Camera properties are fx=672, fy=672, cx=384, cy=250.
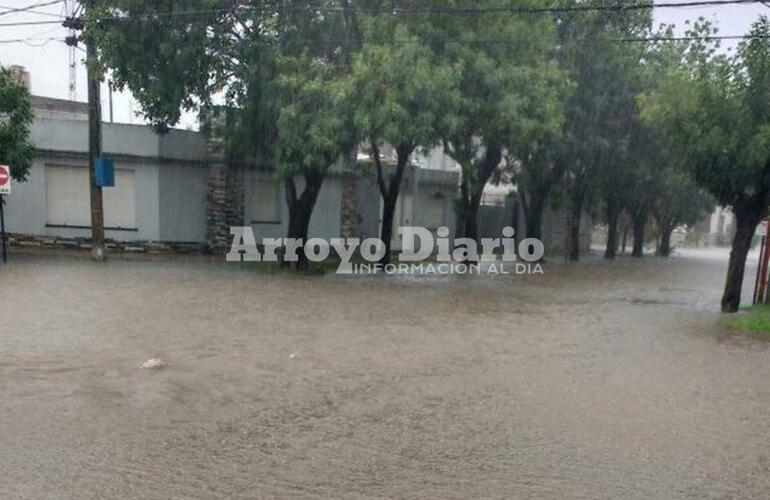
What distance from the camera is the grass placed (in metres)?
11.2

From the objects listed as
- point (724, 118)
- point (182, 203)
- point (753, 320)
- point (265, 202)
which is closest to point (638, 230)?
point (265, 202)

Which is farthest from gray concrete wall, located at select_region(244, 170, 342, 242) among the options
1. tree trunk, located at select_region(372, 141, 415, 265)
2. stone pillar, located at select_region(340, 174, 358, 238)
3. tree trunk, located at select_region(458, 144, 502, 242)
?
tree trunk, located at select_region(458, 144, 502, 242)

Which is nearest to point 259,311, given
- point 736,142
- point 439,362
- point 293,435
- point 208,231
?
point 439,362

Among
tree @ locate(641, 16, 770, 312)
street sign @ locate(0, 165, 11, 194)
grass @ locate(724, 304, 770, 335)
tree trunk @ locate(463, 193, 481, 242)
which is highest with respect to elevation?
tree @ locate(641, 16, 770, 312)

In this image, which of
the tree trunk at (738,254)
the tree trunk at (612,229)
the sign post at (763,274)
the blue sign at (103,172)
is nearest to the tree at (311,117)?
the blue sign at (103,172)

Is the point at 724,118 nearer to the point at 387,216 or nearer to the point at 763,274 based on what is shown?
the point at 763,274

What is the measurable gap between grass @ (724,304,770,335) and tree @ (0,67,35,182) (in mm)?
16089

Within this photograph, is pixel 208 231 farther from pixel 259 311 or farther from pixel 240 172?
pixel 259 311

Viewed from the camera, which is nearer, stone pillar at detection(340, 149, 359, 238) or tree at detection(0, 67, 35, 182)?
tree at detection(0, 67, 35, 182)

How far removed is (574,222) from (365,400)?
22378mm

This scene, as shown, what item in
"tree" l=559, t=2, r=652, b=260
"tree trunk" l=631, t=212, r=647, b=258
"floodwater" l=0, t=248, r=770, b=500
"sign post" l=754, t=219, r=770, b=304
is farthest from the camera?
"tree trunk" l=631, t=212, r=647, b=258

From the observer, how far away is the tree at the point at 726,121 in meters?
11.1

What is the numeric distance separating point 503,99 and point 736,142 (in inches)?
199

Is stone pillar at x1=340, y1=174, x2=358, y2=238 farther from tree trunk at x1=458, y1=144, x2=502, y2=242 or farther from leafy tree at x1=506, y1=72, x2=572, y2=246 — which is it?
leafy tree at x1=506, y1=72, x2=572, y2=246
